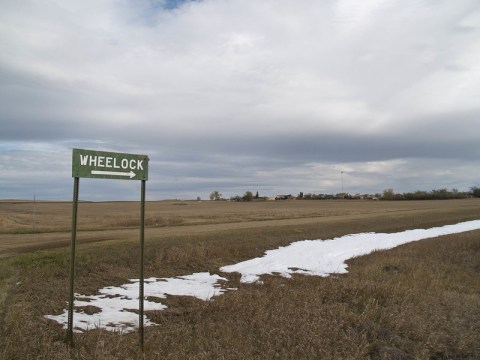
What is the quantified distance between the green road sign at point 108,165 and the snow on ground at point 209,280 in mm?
2807

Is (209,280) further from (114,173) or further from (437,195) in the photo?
(437,195)

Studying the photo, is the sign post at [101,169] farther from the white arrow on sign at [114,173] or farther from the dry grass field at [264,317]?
the dry grass field at [264,317]

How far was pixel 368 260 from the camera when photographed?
63.1 ft

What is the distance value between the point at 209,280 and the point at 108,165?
8.20 metres

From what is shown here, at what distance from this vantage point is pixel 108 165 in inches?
275

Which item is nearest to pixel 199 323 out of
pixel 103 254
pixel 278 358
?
pixel 278 358

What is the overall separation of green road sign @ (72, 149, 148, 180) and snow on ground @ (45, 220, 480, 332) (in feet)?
9.21

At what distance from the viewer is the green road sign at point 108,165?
6723 millimetres

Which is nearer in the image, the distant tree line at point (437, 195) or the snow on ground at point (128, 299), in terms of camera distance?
the snow on ground at point (128, 299)

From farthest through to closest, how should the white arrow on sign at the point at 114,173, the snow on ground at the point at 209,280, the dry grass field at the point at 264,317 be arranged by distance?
the snow on ground at the point at 209,280 < the white arrow on sign at the point at 114,173 < the dry grass field at the point at 264,317

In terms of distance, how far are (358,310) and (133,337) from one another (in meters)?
4.58

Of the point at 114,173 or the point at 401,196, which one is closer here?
the point at 114,173

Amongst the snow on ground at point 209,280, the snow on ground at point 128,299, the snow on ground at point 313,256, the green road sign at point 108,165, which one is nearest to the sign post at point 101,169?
the green road sign at point 108,165

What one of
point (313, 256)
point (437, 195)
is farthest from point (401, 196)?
point (313, 256)
